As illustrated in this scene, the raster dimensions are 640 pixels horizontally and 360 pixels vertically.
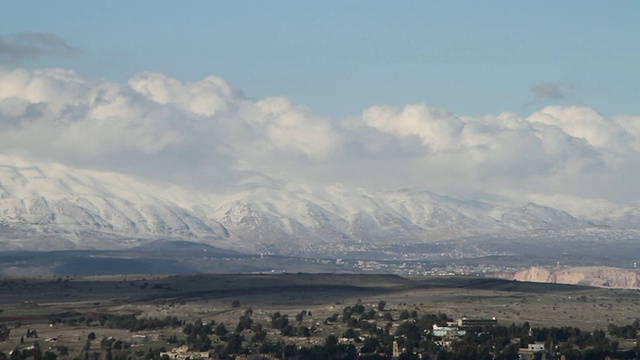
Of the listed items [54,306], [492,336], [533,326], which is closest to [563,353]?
[492,336]

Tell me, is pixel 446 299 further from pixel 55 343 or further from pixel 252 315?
pixel 55 343

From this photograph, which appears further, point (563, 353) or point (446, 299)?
point (446, 299)

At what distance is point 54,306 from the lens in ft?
605

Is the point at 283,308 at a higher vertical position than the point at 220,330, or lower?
higher

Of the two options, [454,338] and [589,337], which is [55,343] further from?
[589,337]

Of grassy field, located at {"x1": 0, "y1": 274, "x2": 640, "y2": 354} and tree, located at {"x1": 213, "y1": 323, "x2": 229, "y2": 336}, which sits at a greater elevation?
grassy field, located at {"x1": 0, "y1": 274, "x2": 640, "y2": 354}

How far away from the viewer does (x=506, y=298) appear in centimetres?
18700

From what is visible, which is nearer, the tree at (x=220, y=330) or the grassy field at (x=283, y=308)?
the tree at (x=220, y=330)

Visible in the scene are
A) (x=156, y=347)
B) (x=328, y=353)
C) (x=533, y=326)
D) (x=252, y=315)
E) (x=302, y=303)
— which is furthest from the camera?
(x=302, y=303)

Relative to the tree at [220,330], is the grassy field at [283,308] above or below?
above

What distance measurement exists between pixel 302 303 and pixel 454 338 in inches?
1943

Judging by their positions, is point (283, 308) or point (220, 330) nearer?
→ point (220, 330)

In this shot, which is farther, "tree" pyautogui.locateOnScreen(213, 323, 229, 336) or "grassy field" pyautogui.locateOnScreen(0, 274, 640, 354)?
"grassy field" pyautogui.locateOnScreen(0, 274, 640, 354)

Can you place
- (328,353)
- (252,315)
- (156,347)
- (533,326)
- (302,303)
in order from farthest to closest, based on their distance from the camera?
(302,303)
(252,315)
(533,326)
(156,347)
(328,353)
